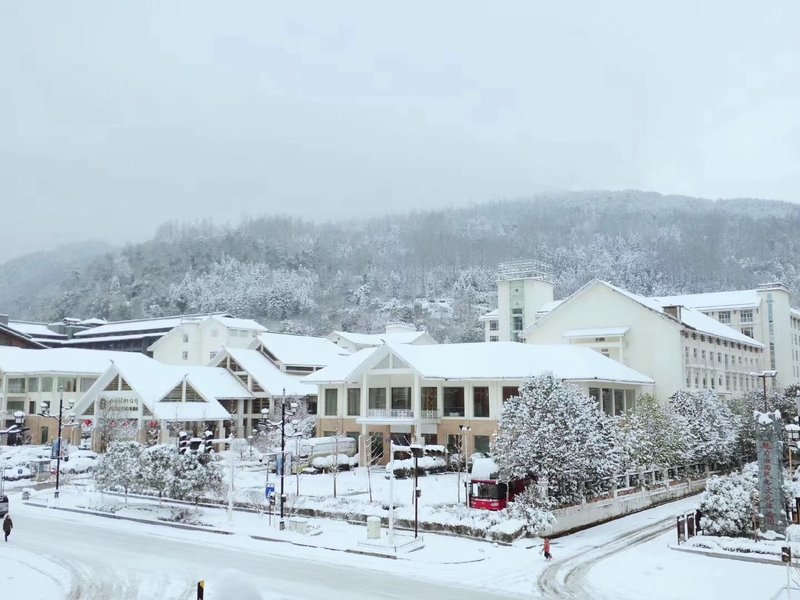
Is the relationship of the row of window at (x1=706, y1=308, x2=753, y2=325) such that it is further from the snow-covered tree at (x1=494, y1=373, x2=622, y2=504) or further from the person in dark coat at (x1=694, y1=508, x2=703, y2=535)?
the person in dark coat at (x1=694, y1=508, x2=703, y2=535)

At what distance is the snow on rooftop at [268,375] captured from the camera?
63.5m

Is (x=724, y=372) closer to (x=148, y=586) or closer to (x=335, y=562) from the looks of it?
(x=335, y=562)

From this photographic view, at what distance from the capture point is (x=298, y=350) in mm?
71875

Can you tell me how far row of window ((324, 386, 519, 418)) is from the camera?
46688mm

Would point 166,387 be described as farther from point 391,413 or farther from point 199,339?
point 199,339

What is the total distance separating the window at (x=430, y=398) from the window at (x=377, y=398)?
3.15 meters

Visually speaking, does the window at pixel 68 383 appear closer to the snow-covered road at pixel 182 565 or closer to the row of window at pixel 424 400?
the row of window at pixel 424 400

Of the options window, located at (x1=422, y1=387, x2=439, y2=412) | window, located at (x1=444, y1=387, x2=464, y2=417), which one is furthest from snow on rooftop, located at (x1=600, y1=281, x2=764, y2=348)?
window, located at (x1=422, y1=387, x2=439, y2=412)

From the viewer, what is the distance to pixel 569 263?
526ft

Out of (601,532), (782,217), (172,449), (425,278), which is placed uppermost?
(782,217)

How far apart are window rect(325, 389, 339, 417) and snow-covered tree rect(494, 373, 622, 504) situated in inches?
889

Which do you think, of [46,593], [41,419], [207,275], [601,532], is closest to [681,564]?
[601,532]

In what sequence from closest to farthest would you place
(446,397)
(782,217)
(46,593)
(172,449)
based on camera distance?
(46,593) → (172,449) → (446,397) → (782,217)

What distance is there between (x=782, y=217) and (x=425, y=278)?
84989mm
